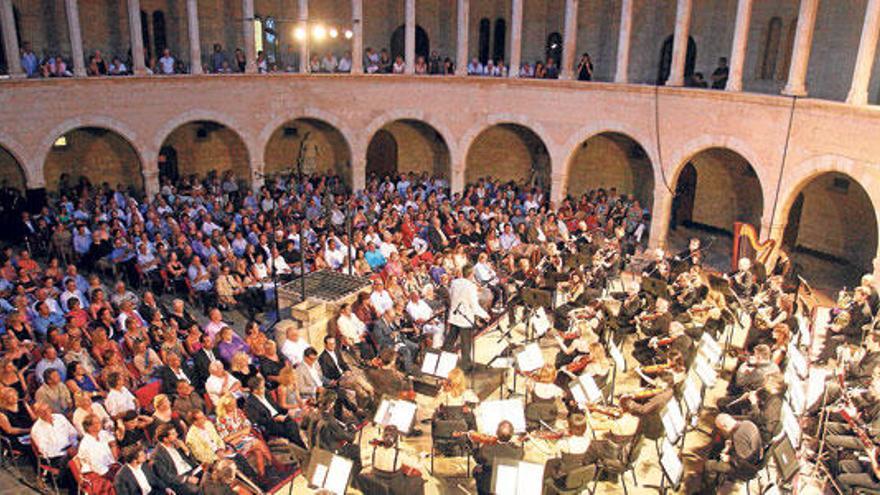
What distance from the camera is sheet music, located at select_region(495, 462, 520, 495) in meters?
8.36

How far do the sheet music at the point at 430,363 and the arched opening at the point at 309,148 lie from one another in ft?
54.6

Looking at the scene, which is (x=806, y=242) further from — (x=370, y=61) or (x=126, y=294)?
(x=126, y=294)

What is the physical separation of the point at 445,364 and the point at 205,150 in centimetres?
1817

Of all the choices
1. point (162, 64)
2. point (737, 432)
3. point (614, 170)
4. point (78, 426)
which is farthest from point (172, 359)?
point (614, 170)

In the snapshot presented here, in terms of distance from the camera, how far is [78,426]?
9.65 metres

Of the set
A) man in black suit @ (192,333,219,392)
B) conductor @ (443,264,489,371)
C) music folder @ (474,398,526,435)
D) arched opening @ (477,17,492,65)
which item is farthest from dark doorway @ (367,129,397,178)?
music folder @ (474,398,526,435)

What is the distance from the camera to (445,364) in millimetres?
11094

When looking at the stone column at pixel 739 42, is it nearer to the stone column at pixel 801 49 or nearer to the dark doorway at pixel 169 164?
the stone column at pixel 801 49

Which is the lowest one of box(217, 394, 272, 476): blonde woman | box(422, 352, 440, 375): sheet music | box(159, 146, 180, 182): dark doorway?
box(217, 394, 272, 476): blonde woman

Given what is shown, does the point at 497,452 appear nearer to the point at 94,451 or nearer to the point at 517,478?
the point at 517,478

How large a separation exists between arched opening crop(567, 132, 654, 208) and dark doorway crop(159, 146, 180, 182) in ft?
45.0

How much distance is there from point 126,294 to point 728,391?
11.0 m

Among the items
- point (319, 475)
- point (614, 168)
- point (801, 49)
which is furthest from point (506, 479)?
point (614, 168)

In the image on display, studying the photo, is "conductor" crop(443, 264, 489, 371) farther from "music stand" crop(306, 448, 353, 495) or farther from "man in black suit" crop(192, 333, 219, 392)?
"music stand" crop(306, 448, 353, 495)
